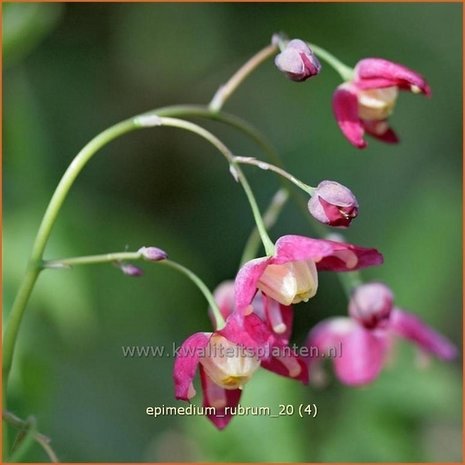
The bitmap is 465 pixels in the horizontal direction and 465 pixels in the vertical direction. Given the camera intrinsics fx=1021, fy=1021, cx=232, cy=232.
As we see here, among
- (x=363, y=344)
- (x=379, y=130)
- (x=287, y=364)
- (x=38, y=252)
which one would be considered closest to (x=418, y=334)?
(x=363, y=344)

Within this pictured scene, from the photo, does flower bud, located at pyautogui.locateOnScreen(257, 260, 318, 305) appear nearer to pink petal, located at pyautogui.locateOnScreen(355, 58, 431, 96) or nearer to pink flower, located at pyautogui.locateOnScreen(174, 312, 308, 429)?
pink flower, located at pyautogui.locateOnScreen(174, 312, 308, 429)

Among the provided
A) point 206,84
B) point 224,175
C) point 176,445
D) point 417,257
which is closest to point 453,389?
point 417,257

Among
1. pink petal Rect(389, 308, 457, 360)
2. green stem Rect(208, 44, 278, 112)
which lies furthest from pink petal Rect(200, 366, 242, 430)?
pink petal Rect(389, 308, 457, 360)

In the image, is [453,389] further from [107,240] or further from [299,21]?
[299,21]

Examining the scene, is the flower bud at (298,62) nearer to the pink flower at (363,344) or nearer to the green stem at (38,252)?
the green stem at (38,252)

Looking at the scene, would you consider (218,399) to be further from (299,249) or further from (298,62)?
(298,62)

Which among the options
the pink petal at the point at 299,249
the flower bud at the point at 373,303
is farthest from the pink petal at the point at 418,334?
the pink petal at the point at 299,249

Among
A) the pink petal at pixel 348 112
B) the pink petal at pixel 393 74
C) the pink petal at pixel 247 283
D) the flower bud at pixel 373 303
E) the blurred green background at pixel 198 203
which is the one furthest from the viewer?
the blurred green background at pixel 198 203
